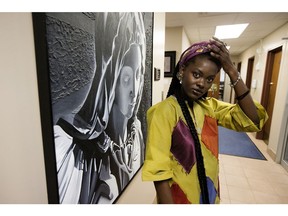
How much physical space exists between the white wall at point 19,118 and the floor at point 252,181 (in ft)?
6.21

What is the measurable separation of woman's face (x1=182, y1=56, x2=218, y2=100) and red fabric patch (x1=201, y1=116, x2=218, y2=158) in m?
0.13

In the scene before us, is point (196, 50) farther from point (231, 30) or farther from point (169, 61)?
point (231, 30)

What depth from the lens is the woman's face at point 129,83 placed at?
1052mm

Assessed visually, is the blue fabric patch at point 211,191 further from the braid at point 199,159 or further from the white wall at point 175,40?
the white wall at point 175,40

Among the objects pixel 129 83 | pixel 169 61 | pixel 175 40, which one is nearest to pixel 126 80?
pixel 129 83

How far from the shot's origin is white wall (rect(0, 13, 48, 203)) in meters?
0.55

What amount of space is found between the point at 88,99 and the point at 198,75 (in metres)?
0.46

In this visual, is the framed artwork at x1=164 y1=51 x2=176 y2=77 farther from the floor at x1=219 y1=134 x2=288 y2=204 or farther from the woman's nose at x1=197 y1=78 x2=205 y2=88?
the woman's nose at x1=197 y1=78 x2=205 y2=88

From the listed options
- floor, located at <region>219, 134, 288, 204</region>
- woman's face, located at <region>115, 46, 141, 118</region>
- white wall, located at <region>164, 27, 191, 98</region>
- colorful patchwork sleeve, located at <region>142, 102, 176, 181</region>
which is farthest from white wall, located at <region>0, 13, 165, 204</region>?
white wall, located at <region>164, 27, 191, 98</region>

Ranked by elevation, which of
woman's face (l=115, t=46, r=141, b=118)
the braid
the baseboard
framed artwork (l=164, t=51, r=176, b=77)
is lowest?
the baseboard

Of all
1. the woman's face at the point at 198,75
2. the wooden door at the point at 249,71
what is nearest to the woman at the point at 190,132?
the woman's face at the point at 198,75

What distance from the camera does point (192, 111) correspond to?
2.40ft

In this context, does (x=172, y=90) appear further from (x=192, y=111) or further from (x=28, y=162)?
(x=28, y=162)
